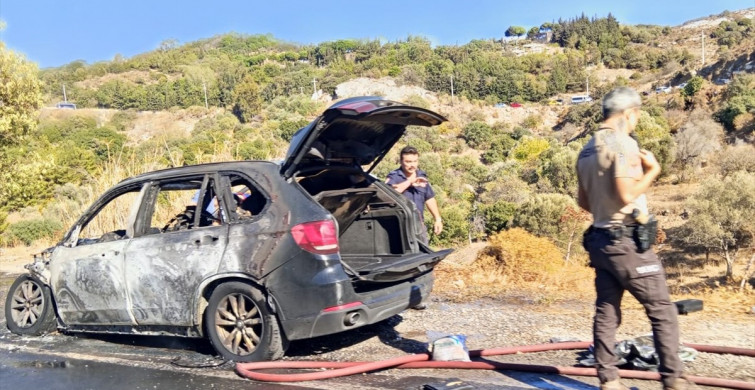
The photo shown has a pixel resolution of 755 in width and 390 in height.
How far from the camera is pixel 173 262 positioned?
17.3 ft

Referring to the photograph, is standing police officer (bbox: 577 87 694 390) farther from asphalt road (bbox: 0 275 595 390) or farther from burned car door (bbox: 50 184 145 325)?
burned car door (bbox: 50 184 145 325)

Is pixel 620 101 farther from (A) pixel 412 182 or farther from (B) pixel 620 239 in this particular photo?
(A) pixel 412 182

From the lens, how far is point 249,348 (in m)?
4.96

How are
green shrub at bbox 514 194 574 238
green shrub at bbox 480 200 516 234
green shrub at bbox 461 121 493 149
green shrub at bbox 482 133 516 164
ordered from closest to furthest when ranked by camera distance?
1. green shrub at bbox 514 194 574 238
2. green shrub at bbox 480 200 516 234
3. green shrub at bbox 482 133 516 164
4. green shrub at bbox 461 121 493 149

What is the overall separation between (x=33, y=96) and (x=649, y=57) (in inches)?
3183

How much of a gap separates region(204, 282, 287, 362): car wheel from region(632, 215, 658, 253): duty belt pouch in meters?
2.76

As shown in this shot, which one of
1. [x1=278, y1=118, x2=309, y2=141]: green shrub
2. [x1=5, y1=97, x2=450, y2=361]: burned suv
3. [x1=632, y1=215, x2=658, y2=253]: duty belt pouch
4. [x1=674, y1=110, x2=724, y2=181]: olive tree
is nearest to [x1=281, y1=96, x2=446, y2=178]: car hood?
[x1=5, y1=97, x2=450, y2=361]: burned suv

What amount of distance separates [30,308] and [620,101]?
6.14 m

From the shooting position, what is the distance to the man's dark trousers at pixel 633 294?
11.6 ft

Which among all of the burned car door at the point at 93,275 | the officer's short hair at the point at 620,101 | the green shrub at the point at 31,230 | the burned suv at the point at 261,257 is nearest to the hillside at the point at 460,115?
the green shrub at the point at 31,230

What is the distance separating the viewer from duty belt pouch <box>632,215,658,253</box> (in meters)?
3.55

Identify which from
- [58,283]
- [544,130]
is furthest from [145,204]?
[544,130]

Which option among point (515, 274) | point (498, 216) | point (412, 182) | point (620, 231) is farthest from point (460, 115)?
Answer: point (620, 231)

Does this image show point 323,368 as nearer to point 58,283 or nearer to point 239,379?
point 239,379
